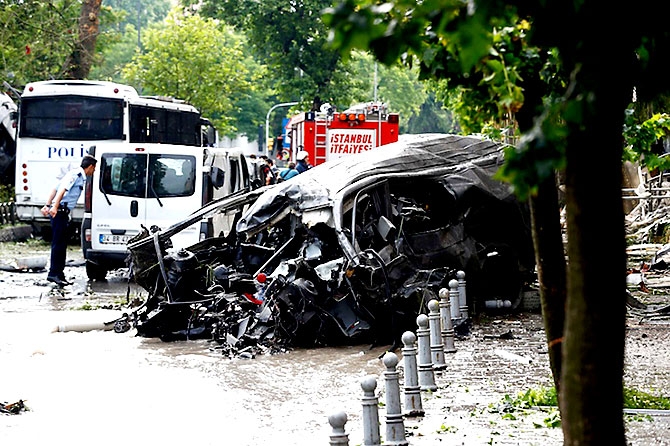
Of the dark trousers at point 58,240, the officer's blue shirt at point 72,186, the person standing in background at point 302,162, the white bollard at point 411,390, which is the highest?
the person standing in background at point 302,162

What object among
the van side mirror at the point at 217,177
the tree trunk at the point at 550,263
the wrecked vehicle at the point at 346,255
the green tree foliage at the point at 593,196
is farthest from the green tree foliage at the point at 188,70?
the green tree foliage at the point at 593,196

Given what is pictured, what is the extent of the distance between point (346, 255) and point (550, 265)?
6.35 metres

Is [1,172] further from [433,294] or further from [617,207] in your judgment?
[617,207]

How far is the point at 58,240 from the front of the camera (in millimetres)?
17156

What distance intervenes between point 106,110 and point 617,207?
72.4 ft

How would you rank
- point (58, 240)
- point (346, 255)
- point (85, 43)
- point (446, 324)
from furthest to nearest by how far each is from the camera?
point (85, 43), point (58, 240), point (346, 255), point (446, 324)

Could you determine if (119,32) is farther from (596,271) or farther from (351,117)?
(596,271)

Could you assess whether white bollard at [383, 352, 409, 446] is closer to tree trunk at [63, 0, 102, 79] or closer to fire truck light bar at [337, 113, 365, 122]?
fire truck light bar at [337, 113, 365, 122]

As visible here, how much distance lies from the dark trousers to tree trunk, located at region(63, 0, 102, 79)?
15835 mm

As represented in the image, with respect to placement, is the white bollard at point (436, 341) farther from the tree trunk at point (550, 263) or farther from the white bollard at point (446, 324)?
the tree trunk at point (550, 263)

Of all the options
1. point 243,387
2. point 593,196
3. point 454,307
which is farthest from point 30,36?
point 593,196

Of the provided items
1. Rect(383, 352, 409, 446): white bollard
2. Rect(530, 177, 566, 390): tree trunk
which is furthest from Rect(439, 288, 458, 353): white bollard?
Rect(530, 177, 566, 390): tree trunk

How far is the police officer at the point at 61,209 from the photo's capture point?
56.0ft

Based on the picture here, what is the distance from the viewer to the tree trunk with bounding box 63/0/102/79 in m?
32.5
